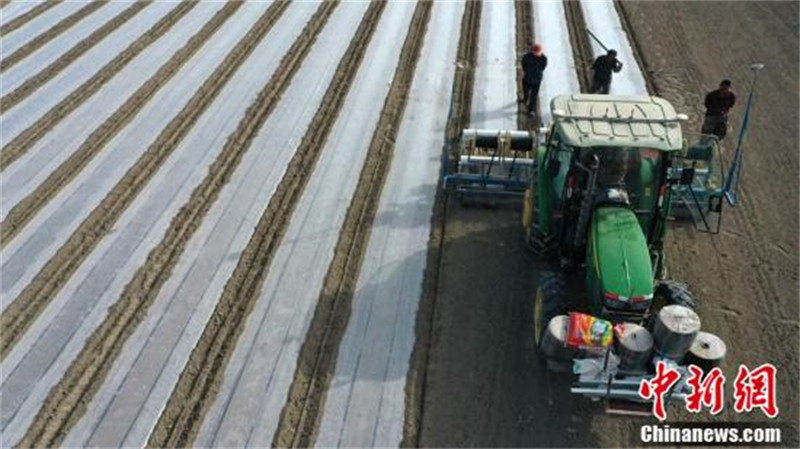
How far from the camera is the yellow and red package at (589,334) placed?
6.91m

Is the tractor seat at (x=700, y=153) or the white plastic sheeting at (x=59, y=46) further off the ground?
the white plastic sheeting at (x=59, y=46)

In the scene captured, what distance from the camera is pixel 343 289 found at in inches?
367

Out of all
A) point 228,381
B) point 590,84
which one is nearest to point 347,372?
point 228,381

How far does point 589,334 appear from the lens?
273 inches

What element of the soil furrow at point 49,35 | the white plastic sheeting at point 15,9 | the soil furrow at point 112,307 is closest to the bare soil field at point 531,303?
the soil furrow at point 112,307

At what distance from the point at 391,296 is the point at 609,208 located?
3054 mm

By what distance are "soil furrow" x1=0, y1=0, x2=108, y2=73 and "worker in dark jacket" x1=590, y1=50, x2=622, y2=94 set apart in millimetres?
12194

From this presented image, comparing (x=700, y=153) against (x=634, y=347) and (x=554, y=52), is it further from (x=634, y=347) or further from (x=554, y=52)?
(x=554, y=52)

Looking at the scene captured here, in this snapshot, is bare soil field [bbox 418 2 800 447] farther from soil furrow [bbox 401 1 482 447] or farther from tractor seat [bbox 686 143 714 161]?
tractor seat [bbox 686 143 714 161]

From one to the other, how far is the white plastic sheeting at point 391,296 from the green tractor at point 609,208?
172 centimetres

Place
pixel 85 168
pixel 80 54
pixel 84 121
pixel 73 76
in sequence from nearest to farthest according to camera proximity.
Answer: pixel 85 168 → pixel 84 121 → pixel 73 76 → pixel 80 54

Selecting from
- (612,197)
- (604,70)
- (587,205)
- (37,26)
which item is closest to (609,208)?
(612,197)

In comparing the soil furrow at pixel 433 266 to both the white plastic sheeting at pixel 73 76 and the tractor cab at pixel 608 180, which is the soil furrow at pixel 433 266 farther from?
the white plastic sheeting at pixel 73 76

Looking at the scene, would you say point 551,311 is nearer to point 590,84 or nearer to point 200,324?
point 200,324
